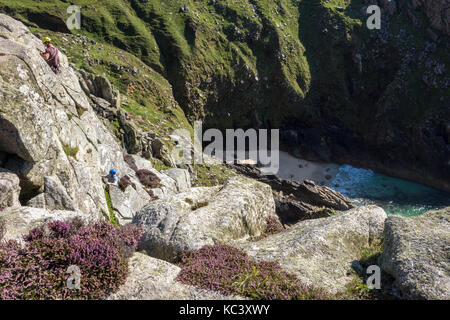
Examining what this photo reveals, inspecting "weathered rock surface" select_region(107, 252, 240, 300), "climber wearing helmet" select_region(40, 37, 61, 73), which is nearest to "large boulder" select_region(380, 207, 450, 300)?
"weathered rock surface" select_region(107, 252, 240, 300)

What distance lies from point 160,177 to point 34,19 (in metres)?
58.7

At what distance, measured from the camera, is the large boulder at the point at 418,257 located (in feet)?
25.3

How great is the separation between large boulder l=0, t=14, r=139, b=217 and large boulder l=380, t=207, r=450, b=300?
13857 mm

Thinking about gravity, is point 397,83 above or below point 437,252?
above

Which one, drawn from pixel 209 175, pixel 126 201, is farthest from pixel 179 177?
pixel 209 175

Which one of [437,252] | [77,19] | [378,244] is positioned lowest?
[378,244]

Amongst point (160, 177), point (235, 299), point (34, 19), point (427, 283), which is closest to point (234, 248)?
point (235, 299)

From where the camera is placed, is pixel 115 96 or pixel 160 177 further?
pixel 115 96

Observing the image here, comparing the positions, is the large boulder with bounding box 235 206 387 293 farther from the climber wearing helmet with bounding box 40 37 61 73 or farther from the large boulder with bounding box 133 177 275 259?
the climber wearing helmet with bounding box 40 37 61 73

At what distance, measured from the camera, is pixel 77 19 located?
7019 centimetres

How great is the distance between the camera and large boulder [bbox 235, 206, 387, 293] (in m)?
9.23

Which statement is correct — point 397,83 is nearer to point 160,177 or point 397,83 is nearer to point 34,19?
point 160,177
